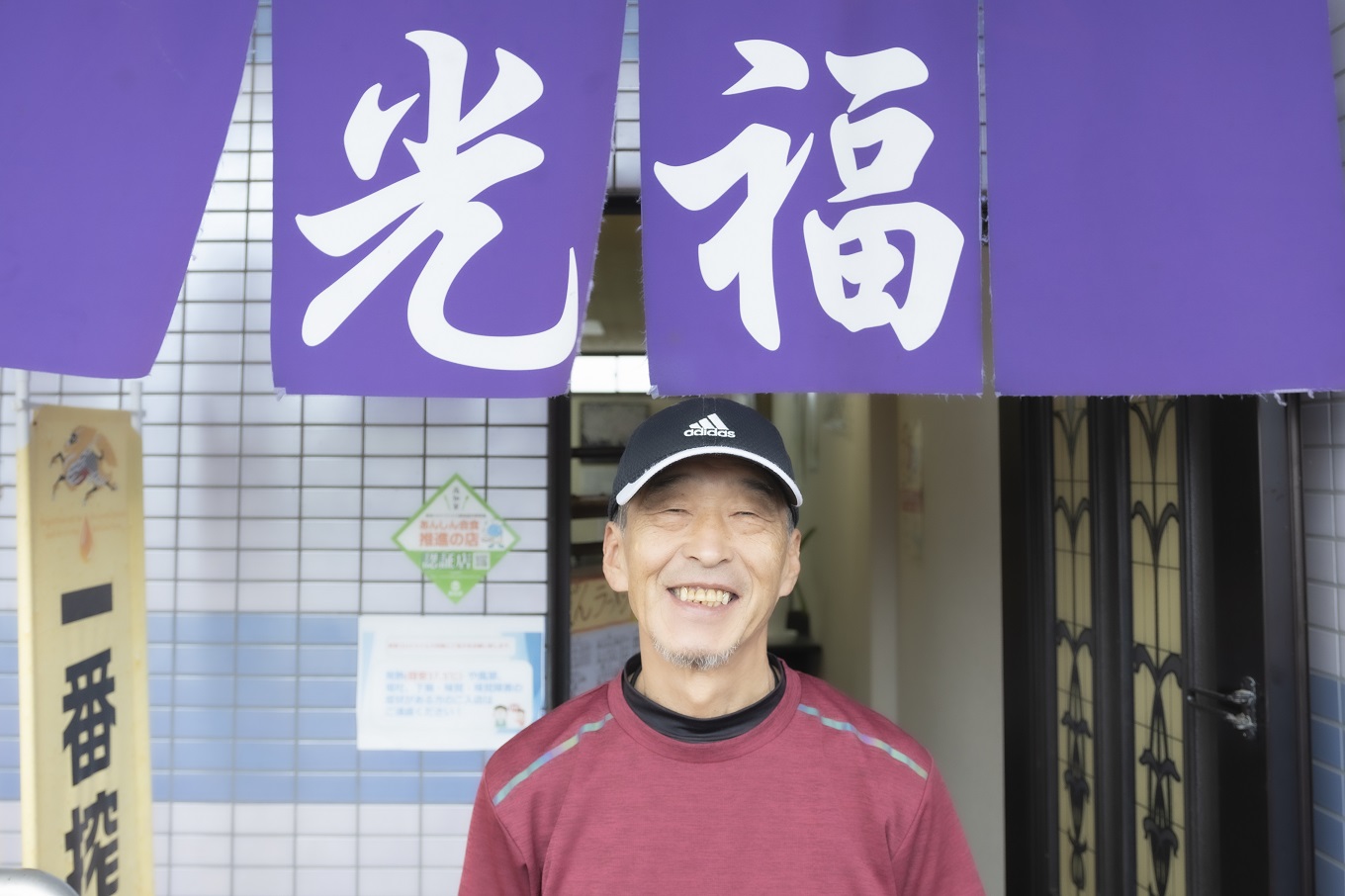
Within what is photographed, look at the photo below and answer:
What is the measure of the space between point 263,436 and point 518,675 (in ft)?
4.17

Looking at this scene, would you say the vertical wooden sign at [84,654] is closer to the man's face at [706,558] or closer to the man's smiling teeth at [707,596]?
the man's face at [706,558]

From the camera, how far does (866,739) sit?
2.01 meters

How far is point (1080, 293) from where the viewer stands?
7.96 feet

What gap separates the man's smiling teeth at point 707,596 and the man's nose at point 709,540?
0.05m

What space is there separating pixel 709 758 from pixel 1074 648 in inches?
90.2

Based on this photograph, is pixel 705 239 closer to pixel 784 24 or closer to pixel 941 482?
pixel 784 24

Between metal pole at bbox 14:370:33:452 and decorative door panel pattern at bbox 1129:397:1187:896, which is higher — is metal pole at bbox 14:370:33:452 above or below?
above

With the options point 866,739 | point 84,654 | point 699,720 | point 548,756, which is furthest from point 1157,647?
point 84,654

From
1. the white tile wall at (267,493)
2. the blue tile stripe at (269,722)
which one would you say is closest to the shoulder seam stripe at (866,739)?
the white tile wall at (267,493)

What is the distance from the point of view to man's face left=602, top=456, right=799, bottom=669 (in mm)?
1965

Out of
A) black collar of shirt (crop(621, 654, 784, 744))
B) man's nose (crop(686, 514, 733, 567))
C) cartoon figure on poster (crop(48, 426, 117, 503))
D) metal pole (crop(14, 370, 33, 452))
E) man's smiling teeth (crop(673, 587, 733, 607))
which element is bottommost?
black collar of shirt (crop(621, 654, 784, 744))

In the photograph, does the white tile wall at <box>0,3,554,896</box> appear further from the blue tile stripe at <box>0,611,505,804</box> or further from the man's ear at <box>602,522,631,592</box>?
the man's ear at <box>602,522,631,592</box>

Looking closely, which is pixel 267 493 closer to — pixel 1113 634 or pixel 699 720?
pixel 699 720

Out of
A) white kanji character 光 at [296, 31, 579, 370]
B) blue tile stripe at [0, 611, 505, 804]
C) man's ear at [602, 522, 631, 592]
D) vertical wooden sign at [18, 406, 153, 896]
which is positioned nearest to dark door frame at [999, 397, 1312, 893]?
man's ear at [602, 522, 631, 592]
